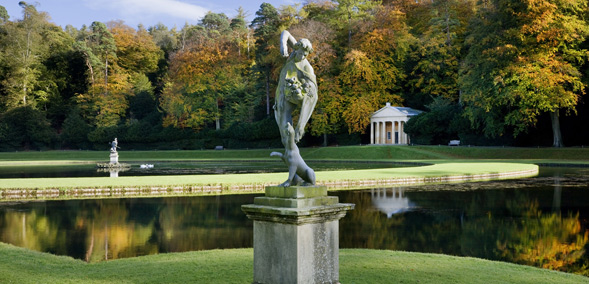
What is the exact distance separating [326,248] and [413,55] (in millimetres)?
53159

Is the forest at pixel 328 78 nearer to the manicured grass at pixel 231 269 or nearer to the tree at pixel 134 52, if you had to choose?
the tree at pixel 134 52

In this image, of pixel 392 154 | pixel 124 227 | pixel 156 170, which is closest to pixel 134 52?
pixel 392 154

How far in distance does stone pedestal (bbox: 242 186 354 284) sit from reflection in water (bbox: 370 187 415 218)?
805 cm

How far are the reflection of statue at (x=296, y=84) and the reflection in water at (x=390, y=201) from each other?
803cm

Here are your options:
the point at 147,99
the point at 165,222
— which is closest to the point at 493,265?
the point at 165,222

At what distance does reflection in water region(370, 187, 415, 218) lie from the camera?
46.4ft

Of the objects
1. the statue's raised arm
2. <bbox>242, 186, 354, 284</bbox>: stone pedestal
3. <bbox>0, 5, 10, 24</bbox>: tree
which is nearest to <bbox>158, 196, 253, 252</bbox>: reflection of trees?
<bbox>242, 186, 354, 284</bbox>: stone pedestal

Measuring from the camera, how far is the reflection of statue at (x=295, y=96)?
558 centimetres

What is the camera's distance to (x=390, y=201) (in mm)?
15969

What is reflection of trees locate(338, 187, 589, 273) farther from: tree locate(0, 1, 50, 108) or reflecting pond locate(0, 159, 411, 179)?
tree locate(0, 1, 50, 108)

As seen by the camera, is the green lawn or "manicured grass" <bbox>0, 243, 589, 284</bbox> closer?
"manicured grass" <bbox>0, 243, 589, 284</bbox>

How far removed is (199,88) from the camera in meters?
60.4

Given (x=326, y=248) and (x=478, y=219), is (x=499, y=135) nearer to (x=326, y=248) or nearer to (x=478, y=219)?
(x=478, y=219)

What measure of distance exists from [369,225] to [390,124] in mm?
46829
